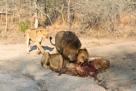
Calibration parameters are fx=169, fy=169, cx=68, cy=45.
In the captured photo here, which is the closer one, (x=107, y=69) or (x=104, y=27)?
(x=107, y=69)

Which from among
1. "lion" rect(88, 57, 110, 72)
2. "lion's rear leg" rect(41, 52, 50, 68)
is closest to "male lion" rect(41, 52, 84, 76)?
"lion's rear leg" rect(41, 52, 50, 68)

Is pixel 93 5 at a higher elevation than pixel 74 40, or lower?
higher

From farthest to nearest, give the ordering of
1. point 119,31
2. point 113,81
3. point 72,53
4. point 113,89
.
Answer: point 119,31 < point 72,53 < point 113,81 < point 113,89

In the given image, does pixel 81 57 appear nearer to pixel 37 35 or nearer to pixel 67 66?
pixel 67 66

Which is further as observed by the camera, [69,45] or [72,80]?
[69,45]

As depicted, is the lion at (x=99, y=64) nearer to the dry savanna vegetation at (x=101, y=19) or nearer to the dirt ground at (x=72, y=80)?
the dirt ground at (x=72, y=80)

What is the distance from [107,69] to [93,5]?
11284 mm

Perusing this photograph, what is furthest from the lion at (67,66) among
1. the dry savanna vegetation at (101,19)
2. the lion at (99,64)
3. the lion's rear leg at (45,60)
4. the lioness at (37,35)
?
the dry savanna vegetation at (101,19)

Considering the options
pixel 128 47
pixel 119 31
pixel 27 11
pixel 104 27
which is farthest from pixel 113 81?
pixel 27 11

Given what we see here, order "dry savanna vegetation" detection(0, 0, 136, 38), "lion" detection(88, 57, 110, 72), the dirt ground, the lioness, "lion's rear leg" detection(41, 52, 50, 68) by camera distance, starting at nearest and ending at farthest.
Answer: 1. the dirt ground
2. "lion" detection(88, 57, 110, 72)
3. "lion's rear leg" detection(41, 52, 50, 68)
4. the lioness
5. "dry savanna vegetation" detection(0, 0, 136, 38)

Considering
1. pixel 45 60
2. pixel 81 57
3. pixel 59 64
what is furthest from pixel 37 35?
pixel 81 57

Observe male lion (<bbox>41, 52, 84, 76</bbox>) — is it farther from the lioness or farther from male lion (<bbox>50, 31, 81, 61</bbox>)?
the lioness

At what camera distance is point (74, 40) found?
498cm

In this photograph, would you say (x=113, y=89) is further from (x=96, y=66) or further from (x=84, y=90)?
(x=96, y=66)
